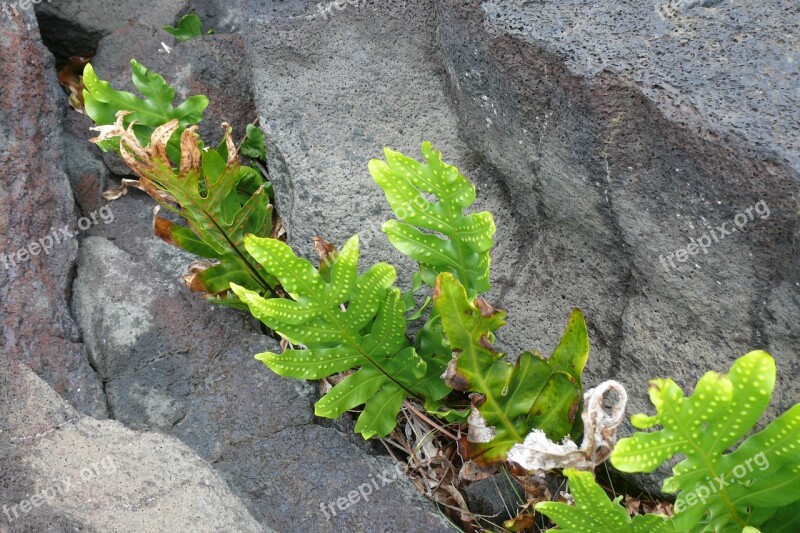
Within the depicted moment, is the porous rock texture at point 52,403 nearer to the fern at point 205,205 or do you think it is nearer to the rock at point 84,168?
the rock at point 84,168

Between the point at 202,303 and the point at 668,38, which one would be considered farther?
the point at 202,303

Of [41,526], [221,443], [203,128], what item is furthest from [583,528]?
[203,128]

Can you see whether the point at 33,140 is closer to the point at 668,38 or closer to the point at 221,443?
the point at 221,443

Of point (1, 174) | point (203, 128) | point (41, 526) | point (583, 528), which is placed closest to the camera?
point (583, 528)

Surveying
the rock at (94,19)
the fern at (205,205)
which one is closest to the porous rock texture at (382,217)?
the fern at (205,205)

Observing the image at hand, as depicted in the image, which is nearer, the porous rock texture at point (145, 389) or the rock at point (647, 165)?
the rock at point (647, 165)

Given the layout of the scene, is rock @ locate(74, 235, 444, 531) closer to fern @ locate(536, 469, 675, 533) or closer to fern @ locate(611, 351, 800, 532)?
fern @ locate(536, 469, 675, 533)
